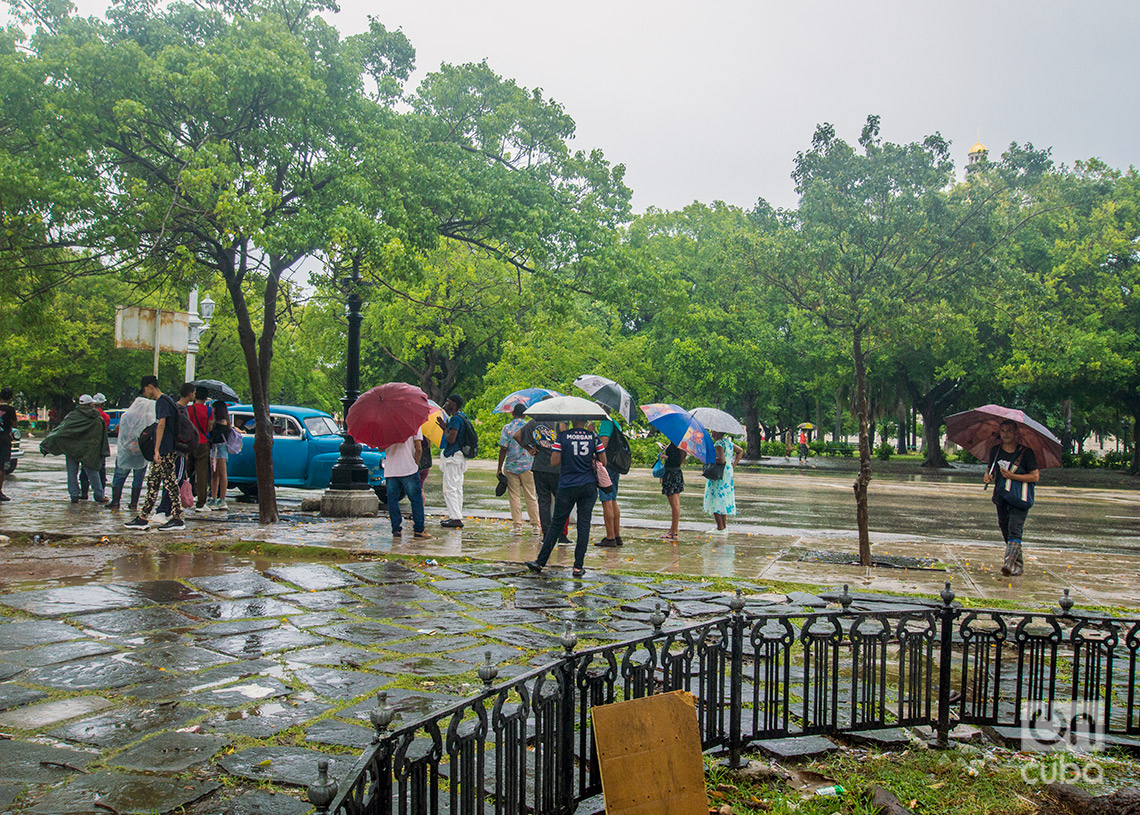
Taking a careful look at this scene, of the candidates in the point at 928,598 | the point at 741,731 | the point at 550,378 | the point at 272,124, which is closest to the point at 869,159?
the point at 928,598

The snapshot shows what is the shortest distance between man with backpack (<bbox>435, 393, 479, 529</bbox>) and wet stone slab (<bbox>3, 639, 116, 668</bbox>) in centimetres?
661

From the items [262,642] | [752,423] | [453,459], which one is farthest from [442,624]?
[752,423]

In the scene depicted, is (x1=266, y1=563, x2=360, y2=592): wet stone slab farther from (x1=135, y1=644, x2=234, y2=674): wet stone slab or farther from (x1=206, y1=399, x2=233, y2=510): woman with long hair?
(x1=206, y1=399, x2=233, y2=510): woman with long hair

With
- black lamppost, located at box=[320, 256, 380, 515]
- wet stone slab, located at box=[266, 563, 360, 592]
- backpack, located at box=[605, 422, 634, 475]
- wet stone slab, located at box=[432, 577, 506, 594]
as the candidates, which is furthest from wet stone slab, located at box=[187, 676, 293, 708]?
black lamppost, located at box=[320, 256, 380, 515]

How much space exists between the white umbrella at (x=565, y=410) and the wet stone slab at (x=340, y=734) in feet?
17.8

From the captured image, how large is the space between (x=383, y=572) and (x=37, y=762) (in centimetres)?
530

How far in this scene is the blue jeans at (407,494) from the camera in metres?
11.8

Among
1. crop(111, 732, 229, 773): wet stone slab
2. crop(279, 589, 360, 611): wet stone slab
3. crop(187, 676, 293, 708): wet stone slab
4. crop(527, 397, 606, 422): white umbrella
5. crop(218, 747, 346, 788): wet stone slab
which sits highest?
crop(527, 397, 606, 422): white umbrella

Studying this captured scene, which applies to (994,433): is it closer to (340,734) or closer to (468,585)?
(468,585)

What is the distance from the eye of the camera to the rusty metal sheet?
14.3m

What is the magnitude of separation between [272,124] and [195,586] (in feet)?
24.7

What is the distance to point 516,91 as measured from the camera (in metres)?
19.4

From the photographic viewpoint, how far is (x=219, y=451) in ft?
49.0

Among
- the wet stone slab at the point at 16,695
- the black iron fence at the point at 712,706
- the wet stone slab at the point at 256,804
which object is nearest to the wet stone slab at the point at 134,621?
the wet stone slab at the point at 16,695
